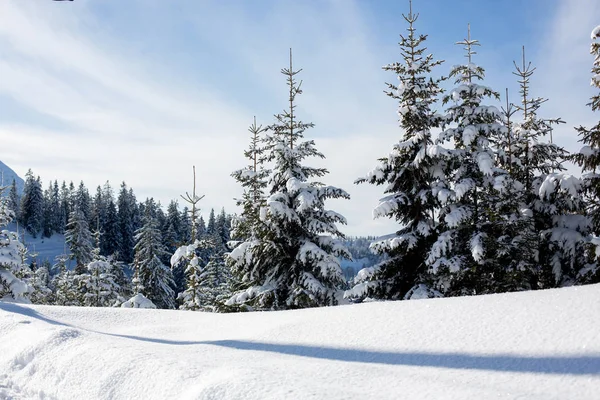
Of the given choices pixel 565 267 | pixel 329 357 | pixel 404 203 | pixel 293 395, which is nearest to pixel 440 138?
pixel 404 203

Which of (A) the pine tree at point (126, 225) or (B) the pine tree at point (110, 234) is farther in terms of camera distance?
(A) the pine tree at point (126, 225)

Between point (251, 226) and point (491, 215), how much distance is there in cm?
802

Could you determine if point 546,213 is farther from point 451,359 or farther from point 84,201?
point 84,201

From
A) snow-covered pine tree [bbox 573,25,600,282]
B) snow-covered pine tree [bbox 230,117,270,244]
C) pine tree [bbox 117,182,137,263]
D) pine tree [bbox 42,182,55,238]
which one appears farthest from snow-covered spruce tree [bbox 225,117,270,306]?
pine tree [bbox 42,182,55,238]

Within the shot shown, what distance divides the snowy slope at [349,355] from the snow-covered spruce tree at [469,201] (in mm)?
4602

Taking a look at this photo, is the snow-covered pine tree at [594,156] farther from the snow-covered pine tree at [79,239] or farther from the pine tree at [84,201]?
the pine tree at [84,201]

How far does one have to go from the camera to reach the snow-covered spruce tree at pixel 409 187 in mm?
12703

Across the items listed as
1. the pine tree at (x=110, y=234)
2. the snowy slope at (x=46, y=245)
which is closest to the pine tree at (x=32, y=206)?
the snowy slope at (x=46, y=245)

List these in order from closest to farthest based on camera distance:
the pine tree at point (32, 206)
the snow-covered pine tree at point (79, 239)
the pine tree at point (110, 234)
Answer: the snow-covered pine tree at point (79, 239) < the pine tree at point (110, 234) < the pine tree at point (32, 206)

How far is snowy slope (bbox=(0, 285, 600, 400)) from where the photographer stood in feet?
13.2

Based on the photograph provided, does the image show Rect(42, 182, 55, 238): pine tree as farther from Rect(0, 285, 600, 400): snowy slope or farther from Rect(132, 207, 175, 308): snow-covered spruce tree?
Rect(0, 285, 600, 400): snowy slope

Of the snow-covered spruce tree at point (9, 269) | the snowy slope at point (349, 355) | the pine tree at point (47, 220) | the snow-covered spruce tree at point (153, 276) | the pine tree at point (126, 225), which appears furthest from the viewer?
the pine tree at point (47, 220)

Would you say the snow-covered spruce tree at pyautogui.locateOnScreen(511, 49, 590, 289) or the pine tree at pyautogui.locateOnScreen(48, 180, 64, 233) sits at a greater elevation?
the pine tree at pyautogui.locateOnScreen(48, 180, 64, 233)

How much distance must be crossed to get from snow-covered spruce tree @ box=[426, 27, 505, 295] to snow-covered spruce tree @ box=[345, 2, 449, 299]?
535 millimetres
